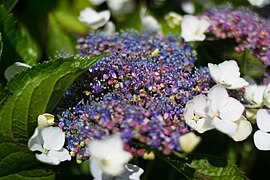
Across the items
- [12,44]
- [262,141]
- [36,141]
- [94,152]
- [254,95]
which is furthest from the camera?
[12,44]

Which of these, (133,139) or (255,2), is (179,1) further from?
(133,139)

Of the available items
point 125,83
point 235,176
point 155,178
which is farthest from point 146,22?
point 235,176

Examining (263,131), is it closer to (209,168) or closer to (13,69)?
(209,168)

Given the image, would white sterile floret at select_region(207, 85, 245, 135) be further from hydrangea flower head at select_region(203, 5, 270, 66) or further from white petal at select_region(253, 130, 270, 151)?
hydrangea flower head at select_region(203, 5, 270, 66)

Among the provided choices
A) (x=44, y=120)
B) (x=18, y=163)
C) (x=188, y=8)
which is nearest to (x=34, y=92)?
(x=44, y=120)

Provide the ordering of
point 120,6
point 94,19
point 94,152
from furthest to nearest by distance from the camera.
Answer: point 120,6 → point 94,19 → point 94,152

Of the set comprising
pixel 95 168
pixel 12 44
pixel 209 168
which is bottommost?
pixel 209 168
